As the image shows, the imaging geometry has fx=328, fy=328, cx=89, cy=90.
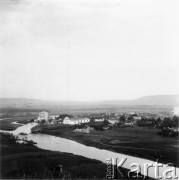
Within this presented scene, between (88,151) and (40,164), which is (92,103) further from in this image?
(40,164)

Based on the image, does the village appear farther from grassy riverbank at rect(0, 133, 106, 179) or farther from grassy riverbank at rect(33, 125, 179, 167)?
grassy riverbank at rect(0, 133, 106, 179)

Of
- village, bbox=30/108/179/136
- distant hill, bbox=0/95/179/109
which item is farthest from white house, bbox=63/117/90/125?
distant hill, bbox=0/95/179/109

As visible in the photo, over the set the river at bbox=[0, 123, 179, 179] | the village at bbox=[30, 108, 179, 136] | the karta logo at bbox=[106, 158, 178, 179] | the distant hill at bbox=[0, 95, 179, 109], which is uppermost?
the distant hill at bbox=[0, 95, 179, 109]

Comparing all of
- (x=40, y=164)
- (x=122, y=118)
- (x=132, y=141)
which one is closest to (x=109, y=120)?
(x=122, y=118)

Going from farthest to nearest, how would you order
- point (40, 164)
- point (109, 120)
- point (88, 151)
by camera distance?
point (109, 120), point (88, 151), point (40, 164)

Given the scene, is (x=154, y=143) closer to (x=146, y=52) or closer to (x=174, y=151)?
(x=174, y=151)

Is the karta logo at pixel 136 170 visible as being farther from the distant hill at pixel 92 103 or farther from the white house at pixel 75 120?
the distant hill at pixel 92 103
